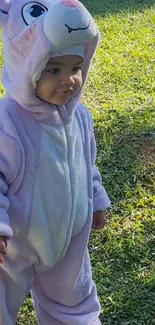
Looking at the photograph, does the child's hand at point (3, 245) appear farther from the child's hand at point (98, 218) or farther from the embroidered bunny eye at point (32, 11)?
the embroidered bunny eye at point (32, 11)

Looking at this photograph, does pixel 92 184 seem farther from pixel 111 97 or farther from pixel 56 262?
pixel 111 97

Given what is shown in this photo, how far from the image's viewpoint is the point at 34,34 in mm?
Answer: 1641

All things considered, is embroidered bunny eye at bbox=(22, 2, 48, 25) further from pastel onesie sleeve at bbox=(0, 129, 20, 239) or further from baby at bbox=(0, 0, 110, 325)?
pastel onesie sleeve at bbox=(0, 129, 20, 239)

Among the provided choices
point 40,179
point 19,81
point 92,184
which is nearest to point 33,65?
point 19,81

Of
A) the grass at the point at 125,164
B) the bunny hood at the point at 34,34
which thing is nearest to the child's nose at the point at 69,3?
the bunny hood at the point at 34,34

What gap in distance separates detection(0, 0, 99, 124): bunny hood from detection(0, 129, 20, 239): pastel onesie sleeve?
0.36ft

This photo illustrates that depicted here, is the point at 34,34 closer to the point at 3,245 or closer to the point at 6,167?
the point at 6,167

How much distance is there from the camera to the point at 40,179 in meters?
1.78

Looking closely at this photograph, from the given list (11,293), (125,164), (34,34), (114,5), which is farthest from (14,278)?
(114,5)

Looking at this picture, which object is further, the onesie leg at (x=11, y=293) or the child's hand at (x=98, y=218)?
the child's hand at (x=98, y=218)

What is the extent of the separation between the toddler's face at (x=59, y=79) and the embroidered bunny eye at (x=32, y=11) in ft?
0.38

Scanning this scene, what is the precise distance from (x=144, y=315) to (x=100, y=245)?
1.39 feet

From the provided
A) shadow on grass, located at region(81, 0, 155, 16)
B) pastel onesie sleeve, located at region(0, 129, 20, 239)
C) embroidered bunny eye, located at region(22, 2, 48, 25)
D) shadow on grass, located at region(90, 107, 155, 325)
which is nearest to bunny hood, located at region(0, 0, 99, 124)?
embroidered bunny eye, located at region(22, 2, 48, 25)

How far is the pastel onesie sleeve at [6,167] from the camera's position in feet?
5.62
